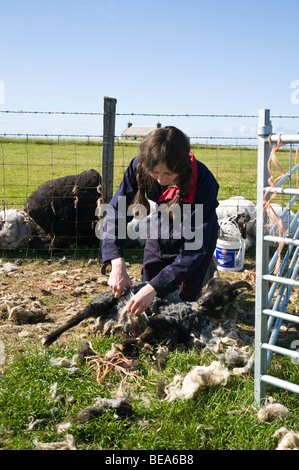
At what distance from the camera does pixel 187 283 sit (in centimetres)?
441

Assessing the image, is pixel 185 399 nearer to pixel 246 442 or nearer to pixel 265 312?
pixel 246 442

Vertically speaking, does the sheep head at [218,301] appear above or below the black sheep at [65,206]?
below

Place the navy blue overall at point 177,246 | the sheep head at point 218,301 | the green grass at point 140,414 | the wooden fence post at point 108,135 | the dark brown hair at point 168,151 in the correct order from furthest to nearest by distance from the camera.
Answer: the wooden fence post at point 108,135 < the sheep head at point 218,301 < the navy blue overall at point 177,246 < the dark brown hair at point 168,151 < the green grass at point 140,414

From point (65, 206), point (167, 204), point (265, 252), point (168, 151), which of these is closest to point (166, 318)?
point (167, 204)

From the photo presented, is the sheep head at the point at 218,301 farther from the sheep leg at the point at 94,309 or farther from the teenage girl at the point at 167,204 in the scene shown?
the sheep leg at the point at 94,309

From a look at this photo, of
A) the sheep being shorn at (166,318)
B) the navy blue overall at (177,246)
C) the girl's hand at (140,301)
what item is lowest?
the sheep being shorn at (166,318)

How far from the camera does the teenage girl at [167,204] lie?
3508 millimetres

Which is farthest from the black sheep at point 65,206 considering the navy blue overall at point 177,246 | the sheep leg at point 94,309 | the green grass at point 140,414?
the green grass at point 140,414

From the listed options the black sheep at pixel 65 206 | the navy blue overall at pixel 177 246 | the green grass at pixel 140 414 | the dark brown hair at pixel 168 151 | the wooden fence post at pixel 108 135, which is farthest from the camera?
the black sheep at pixel 65 206

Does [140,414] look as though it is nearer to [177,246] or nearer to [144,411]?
[144,411]

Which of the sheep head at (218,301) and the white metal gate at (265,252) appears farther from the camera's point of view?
the sheep head at (218,301)

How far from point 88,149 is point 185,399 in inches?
1145

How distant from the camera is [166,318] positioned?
3838mm

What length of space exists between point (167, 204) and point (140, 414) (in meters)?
1.94
